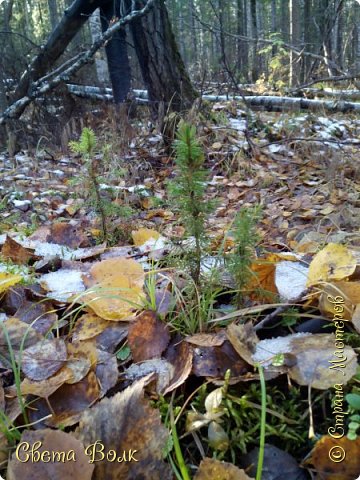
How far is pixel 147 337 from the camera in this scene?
1.04m

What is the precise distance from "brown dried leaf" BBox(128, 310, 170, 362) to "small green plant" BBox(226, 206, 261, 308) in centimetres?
22

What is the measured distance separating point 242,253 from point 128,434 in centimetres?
50

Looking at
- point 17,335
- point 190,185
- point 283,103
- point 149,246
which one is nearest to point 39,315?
point 17,335

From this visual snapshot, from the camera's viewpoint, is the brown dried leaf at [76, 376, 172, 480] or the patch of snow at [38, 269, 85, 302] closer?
the brown dried leaf at [76, 376, 172, 480]

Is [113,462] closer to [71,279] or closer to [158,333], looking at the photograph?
[158,333]

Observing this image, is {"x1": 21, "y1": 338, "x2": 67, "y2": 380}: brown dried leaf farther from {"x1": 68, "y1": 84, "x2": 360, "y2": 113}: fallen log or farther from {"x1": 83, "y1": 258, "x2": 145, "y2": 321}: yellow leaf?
{"x1": 68, "y1": 84, "x2": 360, "y2": 113}: fallen log

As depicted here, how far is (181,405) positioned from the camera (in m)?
0.90

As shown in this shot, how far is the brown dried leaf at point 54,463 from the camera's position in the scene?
2.44 feet

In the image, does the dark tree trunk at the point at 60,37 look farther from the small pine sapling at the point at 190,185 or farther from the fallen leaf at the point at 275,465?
the fallen leaf at the point at 275,465

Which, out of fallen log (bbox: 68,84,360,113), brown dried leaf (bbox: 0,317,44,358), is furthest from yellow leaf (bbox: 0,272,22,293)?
fallen log (bbox: 68,84,360,113)

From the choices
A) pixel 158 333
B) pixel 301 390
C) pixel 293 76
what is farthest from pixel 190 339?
pixel 293 76

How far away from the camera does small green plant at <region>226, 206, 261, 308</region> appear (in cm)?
104

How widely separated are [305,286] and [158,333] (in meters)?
0.42

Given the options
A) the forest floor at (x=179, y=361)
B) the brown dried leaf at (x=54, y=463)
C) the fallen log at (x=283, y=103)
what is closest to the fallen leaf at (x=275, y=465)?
the forest floor at (x=179, y=361)
